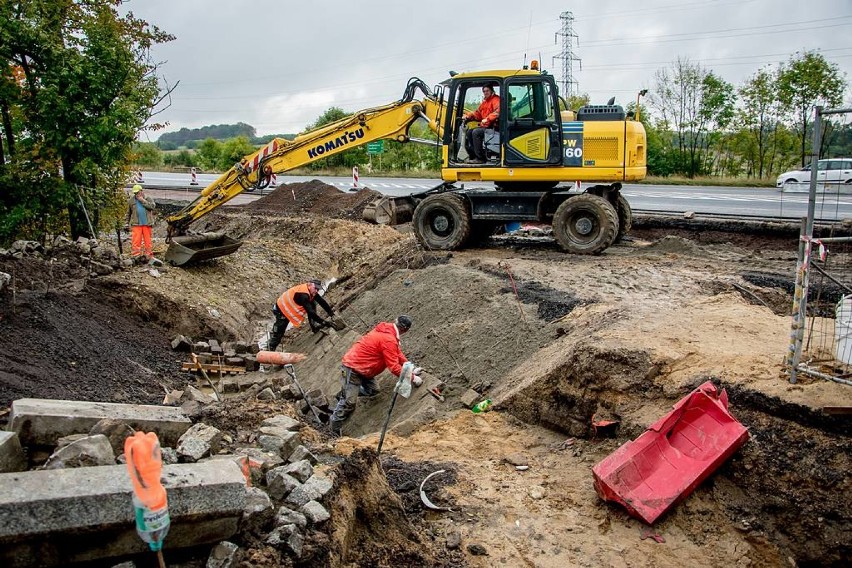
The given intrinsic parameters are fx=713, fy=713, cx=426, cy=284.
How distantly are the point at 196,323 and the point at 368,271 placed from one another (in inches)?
143

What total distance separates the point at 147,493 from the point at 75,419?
1.82 meters

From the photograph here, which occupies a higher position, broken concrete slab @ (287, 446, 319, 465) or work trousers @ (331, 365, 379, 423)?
broken concrete slab @ (287, 446, 319, 465)

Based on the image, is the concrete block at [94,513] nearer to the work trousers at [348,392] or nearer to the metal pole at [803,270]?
the work trousers at [348,392]

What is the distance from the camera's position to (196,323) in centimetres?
1188

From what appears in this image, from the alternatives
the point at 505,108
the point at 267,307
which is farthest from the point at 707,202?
the point at 267,307

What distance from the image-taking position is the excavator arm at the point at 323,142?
41.8 ft

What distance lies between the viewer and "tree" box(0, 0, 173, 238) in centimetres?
1261

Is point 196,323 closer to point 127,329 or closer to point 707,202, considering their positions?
point 127,329

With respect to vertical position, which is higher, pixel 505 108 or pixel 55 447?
pixel 505 108

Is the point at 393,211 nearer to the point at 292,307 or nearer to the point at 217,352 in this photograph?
the point at 292,307

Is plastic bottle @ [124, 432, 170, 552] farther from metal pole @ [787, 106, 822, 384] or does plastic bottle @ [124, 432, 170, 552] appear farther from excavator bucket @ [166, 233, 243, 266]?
excavator bucket @ [166, 233, 243, 266]

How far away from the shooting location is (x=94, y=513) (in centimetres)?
376

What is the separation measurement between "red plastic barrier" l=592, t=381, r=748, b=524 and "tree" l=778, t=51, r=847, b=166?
27.5 metres

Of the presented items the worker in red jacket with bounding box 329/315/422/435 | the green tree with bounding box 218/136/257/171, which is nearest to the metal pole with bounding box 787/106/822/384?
the worker in red jacket with bounding box 329/315/422/435
